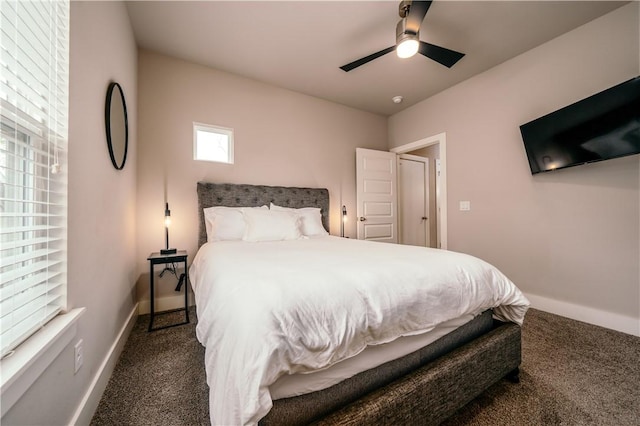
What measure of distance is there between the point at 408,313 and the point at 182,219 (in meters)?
2.63

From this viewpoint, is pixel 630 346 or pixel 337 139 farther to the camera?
pixel 337 139

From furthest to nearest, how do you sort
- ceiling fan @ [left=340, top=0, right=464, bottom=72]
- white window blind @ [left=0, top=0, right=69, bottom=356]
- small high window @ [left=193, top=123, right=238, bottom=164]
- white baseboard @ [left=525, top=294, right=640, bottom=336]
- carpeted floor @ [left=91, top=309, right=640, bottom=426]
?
small high window @ [left=193, top=123, right=238, bottom=164] < white baseboard @ [left=525, top=294, right=640, bottom=336] < ceiling fan @ [left=340, top=0, right=464, bottom=72] < carpeted floor @ [left=91, top=309, right=640, bottom=426] < white window blind @ [left=0, top=0, right=69, bottom=356]

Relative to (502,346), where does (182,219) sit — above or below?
above

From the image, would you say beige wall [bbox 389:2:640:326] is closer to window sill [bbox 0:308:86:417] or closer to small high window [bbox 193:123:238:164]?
small high window [bbox 193:123:238:164]

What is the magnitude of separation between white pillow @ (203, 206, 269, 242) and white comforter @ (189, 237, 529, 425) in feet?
3.98

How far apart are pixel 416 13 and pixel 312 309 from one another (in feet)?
7.20

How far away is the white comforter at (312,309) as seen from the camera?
734 mm

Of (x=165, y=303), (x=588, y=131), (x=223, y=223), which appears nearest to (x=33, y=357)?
(x=223, y=223)

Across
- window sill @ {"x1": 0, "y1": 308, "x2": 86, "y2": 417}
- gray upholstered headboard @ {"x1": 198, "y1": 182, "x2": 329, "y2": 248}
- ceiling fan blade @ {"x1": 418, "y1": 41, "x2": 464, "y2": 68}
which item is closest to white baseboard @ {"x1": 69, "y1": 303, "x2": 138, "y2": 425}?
window sill @ {"x1": 0, "y1": 308, "x2": 86, "y2": 417}

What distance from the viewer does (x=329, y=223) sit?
3.67 metres

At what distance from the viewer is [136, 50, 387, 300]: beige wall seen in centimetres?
261

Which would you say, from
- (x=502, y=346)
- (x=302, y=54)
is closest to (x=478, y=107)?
(x=302, y=54)

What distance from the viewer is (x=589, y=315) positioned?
88.5 inches

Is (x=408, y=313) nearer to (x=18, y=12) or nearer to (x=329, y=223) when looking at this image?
(x=18, y=12)
